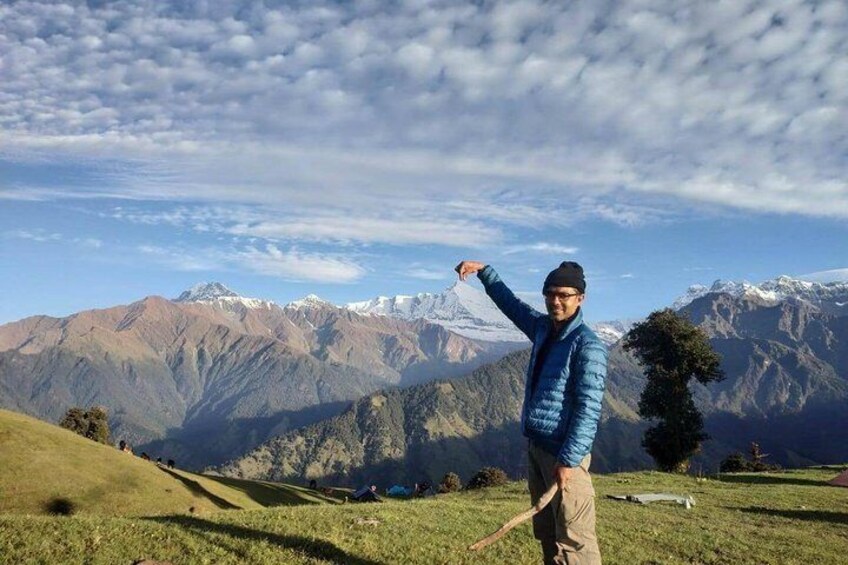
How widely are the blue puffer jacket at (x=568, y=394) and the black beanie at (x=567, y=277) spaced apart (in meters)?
0.48

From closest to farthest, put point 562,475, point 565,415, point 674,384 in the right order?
point 562,475 → point 565,415 → point 674,384

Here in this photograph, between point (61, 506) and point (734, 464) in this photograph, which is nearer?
point (61, 506)

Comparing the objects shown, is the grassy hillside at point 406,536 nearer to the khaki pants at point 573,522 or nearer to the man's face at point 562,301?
the khaki pants at point 573,522

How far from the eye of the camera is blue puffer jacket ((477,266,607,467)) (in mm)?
8328

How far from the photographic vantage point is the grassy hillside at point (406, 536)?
36.9 feet

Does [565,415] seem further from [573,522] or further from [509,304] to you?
[509,304]

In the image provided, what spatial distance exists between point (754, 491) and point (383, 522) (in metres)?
24.6

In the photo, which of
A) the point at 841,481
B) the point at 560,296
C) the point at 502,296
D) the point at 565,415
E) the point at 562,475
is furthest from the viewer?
the point at 841,481

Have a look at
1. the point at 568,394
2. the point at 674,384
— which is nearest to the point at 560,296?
the point at 568,394

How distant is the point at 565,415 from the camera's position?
8.75m

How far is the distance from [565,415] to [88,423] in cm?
11965

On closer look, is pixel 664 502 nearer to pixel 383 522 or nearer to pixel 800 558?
pixel 800 558

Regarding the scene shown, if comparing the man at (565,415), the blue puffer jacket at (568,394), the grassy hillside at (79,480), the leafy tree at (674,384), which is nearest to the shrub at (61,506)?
the grassy hillside at (79,480)

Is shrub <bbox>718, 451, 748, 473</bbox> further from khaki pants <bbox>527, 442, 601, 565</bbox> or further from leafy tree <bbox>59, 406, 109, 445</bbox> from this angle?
leafy tree <bbox>59, 406, 109, 445</bbox>
